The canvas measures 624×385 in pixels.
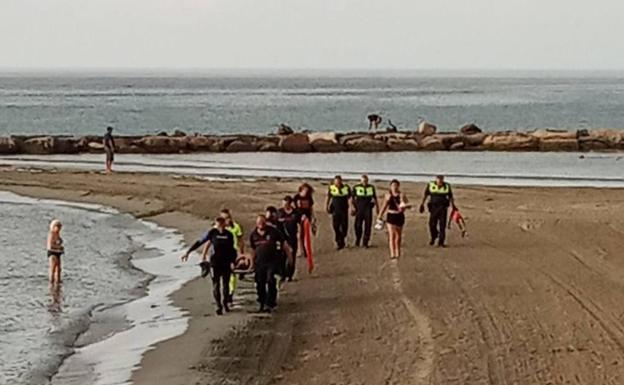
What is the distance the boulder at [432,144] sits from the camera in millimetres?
58688

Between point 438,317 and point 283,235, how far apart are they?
2655 millimetres

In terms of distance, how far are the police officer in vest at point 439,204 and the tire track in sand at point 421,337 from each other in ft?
10.4

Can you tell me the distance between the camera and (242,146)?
58938mm

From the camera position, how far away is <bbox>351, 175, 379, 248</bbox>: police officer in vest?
23.7 m

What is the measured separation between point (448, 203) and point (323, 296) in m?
5.26

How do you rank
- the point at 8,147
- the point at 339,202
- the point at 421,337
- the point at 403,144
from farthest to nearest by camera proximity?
the point at 403,144 < the point at 8,147 < the point at 339,202 < the point at 421,337

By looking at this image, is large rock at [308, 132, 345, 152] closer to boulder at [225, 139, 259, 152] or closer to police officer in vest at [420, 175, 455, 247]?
boulder at [225, 139, 259, 152]

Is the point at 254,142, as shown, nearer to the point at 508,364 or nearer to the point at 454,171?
the point at 454,171

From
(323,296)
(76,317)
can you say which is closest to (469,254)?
(323,296)

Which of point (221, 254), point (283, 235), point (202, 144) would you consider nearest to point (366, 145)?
point (202, 144)

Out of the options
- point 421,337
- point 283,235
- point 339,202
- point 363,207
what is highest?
point 283,235

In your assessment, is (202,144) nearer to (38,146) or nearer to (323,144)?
(323,144)

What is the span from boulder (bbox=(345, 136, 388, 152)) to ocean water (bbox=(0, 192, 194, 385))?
83.6ft

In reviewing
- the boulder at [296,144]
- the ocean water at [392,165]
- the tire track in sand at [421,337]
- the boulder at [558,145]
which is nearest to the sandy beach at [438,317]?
the tire track in sand at [421,337]
